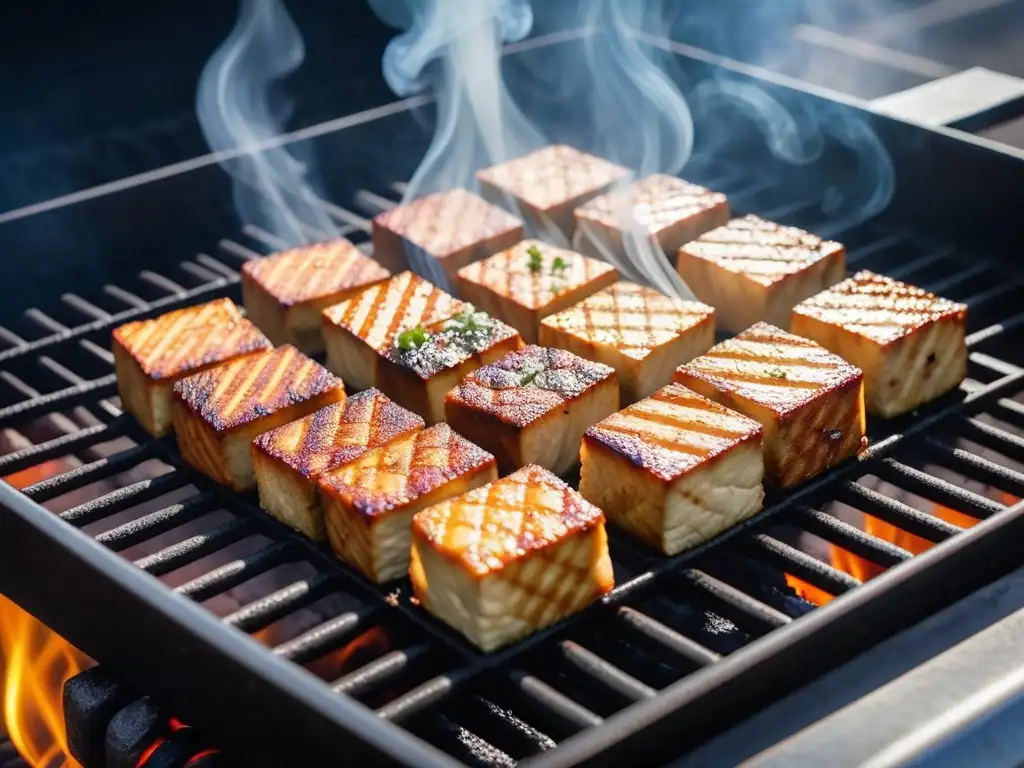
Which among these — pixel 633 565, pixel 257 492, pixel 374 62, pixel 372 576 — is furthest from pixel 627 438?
pixel 374 62

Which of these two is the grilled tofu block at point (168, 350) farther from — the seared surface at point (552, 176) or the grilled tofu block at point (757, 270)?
the grilled tofu block at point (757, 270)

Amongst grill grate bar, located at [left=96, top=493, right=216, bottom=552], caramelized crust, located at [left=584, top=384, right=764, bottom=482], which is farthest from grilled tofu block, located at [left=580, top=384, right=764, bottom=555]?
grill grate bar, located at [left=96, top=493, right=216, bottom=552]

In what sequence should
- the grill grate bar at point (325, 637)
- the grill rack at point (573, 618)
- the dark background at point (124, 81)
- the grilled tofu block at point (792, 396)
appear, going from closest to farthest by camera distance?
the grill rack at point (573, 618), the grill grate bar at point (325, 637), the grilled tofu block at point (792, 396), the dark background at point (124, 81)

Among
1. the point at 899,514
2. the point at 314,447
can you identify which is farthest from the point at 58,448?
the point at 899,514

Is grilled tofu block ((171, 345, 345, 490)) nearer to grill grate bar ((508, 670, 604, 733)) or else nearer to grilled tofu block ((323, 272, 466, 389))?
grilled tofu block ((323, 272, 466, 389))

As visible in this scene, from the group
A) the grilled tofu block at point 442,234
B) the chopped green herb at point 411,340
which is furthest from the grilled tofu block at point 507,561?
the grilled tofu block at point 442,234
